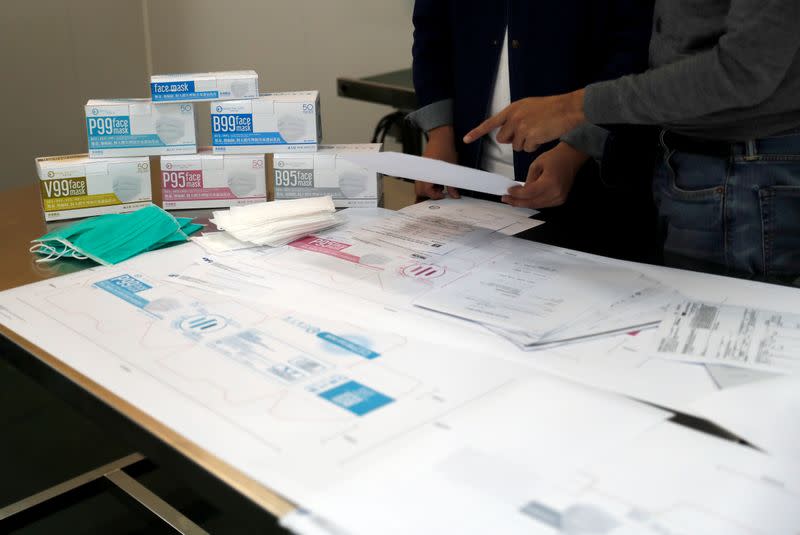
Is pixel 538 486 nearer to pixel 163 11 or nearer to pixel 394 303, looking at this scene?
pixel 394 303

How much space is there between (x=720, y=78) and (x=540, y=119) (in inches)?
10.9

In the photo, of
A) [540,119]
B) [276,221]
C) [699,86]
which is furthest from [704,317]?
[276,221]

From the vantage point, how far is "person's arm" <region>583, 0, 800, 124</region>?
0.93 meters

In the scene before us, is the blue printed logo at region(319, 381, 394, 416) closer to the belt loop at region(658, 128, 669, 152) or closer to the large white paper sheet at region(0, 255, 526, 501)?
the large white paper sheet at region(0, 255, 526, 501)

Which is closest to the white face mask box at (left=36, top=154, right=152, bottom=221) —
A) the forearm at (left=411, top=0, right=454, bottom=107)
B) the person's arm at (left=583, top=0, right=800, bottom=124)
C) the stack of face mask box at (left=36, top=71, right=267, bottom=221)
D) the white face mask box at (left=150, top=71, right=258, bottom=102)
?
the stack of face mask box at (left=36, top=71, right=267, bottom=221)

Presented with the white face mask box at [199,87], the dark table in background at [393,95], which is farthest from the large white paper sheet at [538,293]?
the dark table in background at [393,95]

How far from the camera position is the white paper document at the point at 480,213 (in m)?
1.35

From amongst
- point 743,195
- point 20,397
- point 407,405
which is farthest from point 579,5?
point 20,397

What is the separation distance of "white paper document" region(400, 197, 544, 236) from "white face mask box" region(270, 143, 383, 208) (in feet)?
0.26

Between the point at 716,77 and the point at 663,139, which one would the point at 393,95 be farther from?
the point at 716,77

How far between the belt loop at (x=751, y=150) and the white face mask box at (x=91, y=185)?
0.96 m

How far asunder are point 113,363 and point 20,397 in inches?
62.2

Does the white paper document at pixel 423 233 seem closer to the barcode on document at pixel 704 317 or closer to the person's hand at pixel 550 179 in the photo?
the person's hand at pixel 550 179

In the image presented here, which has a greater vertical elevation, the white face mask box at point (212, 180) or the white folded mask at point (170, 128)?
the white folded mask at point (170, 128)
